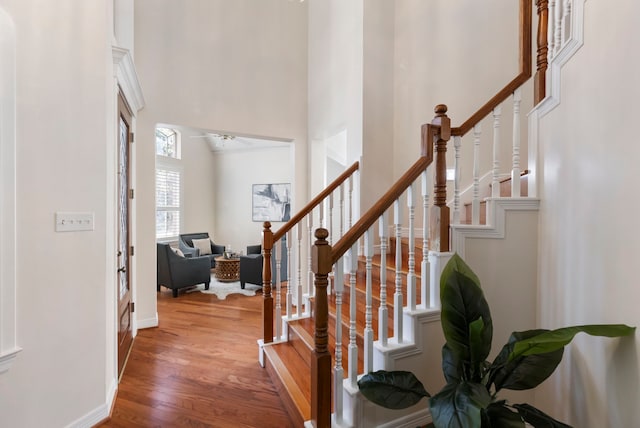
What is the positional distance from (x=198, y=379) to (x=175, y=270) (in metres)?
2.77

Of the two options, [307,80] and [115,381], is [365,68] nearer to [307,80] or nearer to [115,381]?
[307,80]

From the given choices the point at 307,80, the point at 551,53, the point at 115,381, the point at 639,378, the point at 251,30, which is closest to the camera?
the point at 639,378

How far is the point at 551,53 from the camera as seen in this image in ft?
6.04

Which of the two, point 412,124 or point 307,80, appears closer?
point 412,124

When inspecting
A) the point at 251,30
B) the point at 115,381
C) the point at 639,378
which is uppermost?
the point at 251,30

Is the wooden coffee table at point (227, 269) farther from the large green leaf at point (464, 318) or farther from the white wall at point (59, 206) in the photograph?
the large green leaf at point (464, 318)

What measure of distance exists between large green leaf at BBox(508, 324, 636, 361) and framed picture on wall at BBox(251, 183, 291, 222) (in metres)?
6.46

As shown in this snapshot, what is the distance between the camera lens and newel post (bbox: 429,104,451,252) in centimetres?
183

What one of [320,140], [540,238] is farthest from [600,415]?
[320,140]

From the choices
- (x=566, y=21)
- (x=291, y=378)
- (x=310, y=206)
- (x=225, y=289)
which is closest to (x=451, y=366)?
(x=291, y=378)

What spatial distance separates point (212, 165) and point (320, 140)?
5006 mm

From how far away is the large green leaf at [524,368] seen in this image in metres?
1.34

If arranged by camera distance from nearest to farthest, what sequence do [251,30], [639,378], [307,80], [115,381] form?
1. [639,378]
2. [115,381]
3. [251,30]
4. [307,80]

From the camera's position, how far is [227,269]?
19.9 feet
